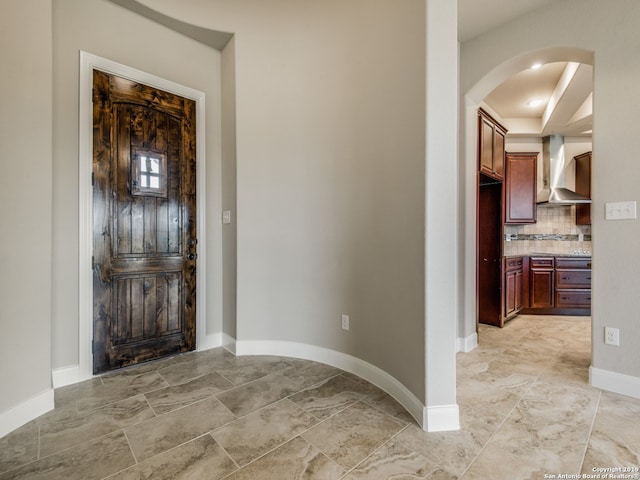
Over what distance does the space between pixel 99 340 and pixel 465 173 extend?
11.4 ft

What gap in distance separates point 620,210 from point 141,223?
3660 mm

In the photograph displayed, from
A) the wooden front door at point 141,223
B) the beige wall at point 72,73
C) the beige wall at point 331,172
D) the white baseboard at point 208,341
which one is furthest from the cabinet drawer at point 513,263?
the beige wall at point 72,73

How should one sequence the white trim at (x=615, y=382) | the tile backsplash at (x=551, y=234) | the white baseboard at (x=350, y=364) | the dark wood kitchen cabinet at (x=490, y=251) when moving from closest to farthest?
the white baseboard at (x=350, y=364) < the white trim at (x=615, y=382) < the dark wood kitchen cabinet at (x=490, y=251) < the tile backsplash at (x=551, y=234)

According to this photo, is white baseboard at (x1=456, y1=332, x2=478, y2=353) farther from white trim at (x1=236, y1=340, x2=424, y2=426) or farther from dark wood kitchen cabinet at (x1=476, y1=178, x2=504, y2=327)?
white trim at (x1=236, y1=340, x2=424, y2=426)

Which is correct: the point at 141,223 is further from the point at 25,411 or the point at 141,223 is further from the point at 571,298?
the point at 571,298

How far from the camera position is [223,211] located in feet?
10.2

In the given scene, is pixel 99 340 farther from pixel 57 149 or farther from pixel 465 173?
Result: pixel 465 173

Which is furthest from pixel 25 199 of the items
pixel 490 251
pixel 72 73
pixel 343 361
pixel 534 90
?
pixel 534 90

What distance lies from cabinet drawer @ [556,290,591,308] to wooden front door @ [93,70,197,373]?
16.0 ft

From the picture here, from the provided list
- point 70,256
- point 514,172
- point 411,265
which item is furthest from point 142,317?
point 514,172

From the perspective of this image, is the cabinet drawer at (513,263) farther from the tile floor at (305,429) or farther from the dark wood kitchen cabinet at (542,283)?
the tile floor at (305,429)

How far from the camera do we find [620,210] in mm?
2234

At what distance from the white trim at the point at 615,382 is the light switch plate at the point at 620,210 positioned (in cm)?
111

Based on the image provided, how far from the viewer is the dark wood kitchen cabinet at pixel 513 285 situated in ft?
13.3
